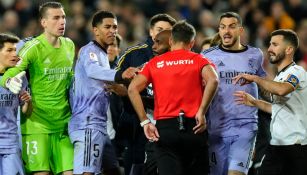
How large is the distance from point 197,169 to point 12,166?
2.32m

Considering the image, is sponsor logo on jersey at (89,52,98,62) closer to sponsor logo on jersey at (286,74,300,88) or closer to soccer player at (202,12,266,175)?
soccer player at (202,12,266,175)

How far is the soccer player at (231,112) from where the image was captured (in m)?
10.9

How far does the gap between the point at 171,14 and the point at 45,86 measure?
28.9ft

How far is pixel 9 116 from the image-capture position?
10.6 m

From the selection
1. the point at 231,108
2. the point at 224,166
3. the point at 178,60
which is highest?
the point at 178,60

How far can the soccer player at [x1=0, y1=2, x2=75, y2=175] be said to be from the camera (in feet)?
35.4

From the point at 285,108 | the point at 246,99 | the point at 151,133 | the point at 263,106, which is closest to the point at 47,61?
the point at 151,133

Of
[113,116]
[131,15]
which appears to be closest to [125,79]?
[113,116]

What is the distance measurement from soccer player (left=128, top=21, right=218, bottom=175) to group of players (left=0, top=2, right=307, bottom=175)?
0.5 inches

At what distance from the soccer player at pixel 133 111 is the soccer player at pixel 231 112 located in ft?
3.32

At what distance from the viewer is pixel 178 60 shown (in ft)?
31.9

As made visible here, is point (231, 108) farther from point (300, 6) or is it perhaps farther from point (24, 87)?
point (300, 6)

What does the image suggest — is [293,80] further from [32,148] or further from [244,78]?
[32,148]

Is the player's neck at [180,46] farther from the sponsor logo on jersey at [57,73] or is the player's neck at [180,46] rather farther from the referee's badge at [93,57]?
the sponsor logo on jersey at [57,73]
